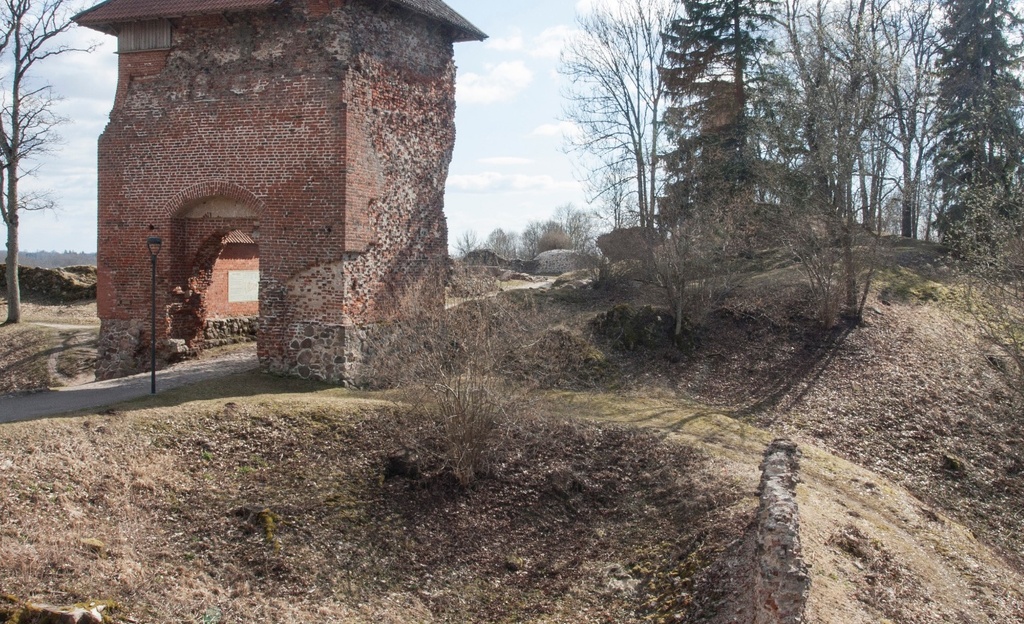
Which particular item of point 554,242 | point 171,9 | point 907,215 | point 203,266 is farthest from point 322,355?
point 554,242

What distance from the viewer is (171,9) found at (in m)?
15.1

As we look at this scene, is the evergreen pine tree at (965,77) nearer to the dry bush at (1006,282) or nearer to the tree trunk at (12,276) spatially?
the dry bush at (1006,282)

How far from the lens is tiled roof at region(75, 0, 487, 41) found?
1456 centimetres

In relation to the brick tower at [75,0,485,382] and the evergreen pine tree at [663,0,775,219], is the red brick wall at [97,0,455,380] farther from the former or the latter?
the evergreen pine tree at [663,0,775,219]

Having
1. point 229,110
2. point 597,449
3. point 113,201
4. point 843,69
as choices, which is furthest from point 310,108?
point 843,69

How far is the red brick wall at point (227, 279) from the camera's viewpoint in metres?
20.3

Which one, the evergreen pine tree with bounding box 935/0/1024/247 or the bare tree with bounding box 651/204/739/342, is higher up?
the evergreen pine tree with bounding box 935/0/1024/247

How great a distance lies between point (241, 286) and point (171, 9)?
8.15m

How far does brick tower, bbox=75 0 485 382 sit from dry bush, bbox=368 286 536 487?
116 inches

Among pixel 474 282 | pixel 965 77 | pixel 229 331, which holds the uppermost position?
pixel 965 77

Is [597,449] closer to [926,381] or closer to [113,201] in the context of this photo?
[926,381]

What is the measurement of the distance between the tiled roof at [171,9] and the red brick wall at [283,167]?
0.36m

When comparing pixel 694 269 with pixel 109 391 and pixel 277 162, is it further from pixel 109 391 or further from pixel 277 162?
pixel 109 391

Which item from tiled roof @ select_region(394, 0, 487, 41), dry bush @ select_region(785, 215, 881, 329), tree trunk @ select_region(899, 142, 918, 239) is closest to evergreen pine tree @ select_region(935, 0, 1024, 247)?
tree trunk @ select_region(899, 142, 918, 239)
